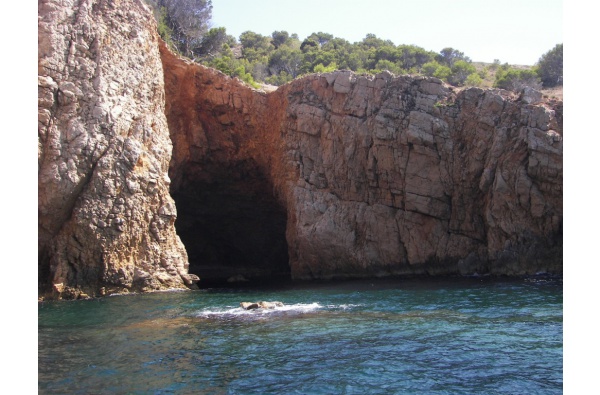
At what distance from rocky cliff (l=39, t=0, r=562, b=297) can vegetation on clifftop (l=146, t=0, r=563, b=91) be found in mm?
7447

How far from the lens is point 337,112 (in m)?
34.3

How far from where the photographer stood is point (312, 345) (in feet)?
50.1

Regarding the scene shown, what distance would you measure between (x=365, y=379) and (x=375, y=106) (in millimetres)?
23370

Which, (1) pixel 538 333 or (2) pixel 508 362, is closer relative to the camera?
(2) pixel 508 362

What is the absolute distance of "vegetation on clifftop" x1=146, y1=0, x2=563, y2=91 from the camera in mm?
50031

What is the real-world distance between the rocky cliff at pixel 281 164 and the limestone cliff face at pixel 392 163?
8cm

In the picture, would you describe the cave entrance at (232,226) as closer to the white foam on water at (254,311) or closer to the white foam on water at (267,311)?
the white foam on water at (267,311)

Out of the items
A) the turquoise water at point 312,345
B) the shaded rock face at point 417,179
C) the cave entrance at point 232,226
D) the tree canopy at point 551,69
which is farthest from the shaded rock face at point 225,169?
the tree canopy at point 551,69

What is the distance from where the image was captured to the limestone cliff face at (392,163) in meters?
30.8

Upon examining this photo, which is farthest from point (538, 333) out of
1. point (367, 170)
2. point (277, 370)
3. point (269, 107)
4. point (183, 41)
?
point (183, 41)

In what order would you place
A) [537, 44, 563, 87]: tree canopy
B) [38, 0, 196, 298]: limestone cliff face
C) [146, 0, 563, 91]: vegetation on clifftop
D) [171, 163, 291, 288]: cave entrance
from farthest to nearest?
[537, 44, 563, 87]: tree canopy
[146, 0, 563, 91]: vegetation on clifftop
[171, 163, 291, 288]: cave entrance
[38, 0, 196, 298]: limestone cliff face

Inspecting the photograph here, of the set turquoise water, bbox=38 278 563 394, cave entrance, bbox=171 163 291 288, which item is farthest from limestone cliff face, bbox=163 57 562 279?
turquoise water, bbox=38 278 563 394

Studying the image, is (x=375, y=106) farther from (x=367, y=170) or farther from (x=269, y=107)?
(x=269, y=107)

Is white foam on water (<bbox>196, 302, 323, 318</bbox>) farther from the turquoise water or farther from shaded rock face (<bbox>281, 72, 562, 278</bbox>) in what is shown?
shaded rock face (<bbox>281, 72, 562, 278</bbox>)
